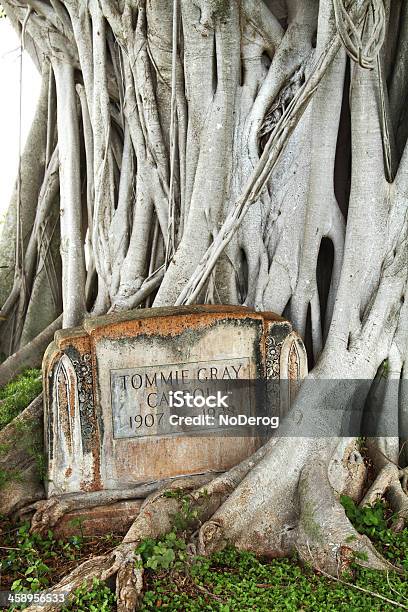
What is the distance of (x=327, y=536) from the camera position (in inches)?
138

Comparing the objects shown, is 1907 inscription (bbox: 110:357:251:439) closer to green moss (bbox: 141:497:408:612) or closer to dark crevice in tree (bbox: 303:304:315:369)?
dark crevice in tree (bbox: 303:304:315:369)

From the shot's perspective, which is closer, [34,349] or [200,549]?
[200,549]

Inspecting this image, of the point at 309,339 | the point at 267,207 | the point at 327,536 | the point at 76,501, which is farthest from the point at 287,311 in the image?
the point at 76,501

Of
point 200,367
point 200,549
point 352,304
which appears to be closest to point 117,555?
point 200,549

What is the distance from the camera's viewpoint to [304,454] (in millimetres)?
3961

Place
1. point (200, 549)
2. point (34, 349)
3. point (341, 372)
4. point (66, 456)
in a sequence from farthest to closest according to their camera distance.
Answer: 1. point (34, 349)
2. point (341, 372)
3. point (66, 456)
4. point (200, 549)

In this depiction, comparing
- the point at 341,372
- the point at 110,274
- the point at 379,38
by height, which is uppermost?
the point at 379,38

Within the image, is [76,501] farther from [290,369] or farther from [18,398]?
[290,369]

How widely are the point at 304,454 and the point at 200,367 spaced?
77cm

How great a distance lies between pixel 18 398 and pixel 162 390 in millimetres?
1161

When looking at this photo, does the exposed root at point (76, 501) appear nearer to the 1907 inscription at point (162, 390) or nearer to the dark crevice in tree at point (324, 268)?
the 1907 inscription at point (162, 390)

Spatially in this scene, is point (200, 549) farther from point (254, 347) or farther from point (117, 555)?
point (254, 347)

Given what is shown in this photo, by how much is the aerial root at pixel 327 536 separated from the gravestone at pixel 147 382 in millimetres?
546

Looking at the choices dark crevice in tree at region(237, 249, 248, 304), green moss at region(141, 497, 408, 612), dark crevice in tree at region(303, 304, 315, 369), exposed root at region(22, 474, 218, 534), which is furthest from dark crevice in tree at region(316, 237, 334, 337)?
green moss at region(141, 497, 408, 612)
